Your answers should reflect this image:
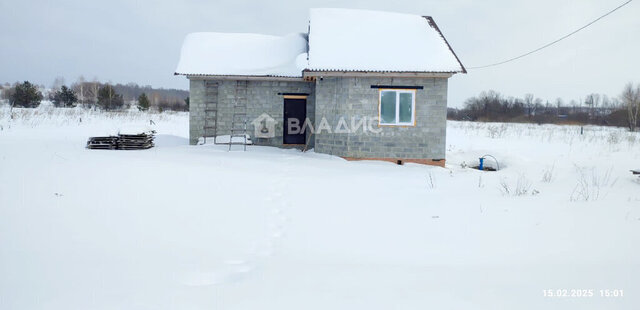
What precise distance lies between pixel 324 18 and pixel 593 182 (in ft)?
31.2

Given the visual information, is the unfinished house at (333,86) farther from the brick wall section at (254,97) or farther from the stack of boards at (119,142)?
the stack of boards at (119,142)

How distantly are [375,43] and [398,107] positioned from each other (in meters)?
2.50

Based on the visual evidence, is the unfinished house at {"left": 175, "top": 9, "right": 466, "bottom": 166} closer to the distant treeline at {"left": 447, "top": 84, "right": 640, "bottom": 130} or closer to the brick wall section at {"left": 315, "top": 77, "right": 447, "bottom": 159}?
the brick wall section at {"left": 315, "top": 77, "right": 447, "bottom": 159}

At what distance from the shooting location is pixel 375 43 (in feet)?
42.3

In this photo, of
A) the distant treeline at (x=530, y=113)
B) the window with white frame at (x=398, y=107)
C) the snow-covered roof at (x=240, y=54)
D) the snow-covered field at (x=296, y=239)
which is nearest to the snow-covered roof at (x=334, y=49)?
the snow-covered roof at (x=240, y=54)

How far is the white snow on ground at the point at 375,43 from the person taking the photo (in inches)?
459

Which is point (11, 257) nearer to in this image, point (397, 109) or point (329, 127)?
point (329, 127)

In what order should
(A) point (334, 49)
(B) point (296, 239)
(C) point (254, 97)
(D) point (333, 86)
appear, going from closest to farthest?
(B) point (296, 239) → (D) point (333, 86) → (A) point (334, 49) → (C) point (254, 97)

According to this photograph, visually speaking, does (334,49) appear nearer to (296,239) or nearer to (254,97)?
(254,97)

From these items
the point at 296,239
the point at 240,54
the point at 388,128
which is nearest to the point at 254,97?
the point at 240,54

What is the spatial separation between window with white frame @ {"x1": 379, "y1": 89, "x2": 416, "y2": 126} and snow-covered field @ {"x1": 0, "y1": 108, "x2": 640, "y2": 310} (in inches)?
126

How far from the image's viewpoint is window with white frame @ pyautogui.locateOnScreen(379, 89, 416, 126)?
1179 centimetres

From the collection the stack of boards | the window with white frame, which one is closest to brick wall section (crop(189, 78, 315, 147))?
the stack of boards

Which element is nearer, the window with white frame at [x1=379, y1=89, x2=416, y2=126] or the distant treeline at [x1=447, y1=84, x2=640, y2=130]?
the window with white frame at [x1=379, y1=89, x2=416, y2=126]
